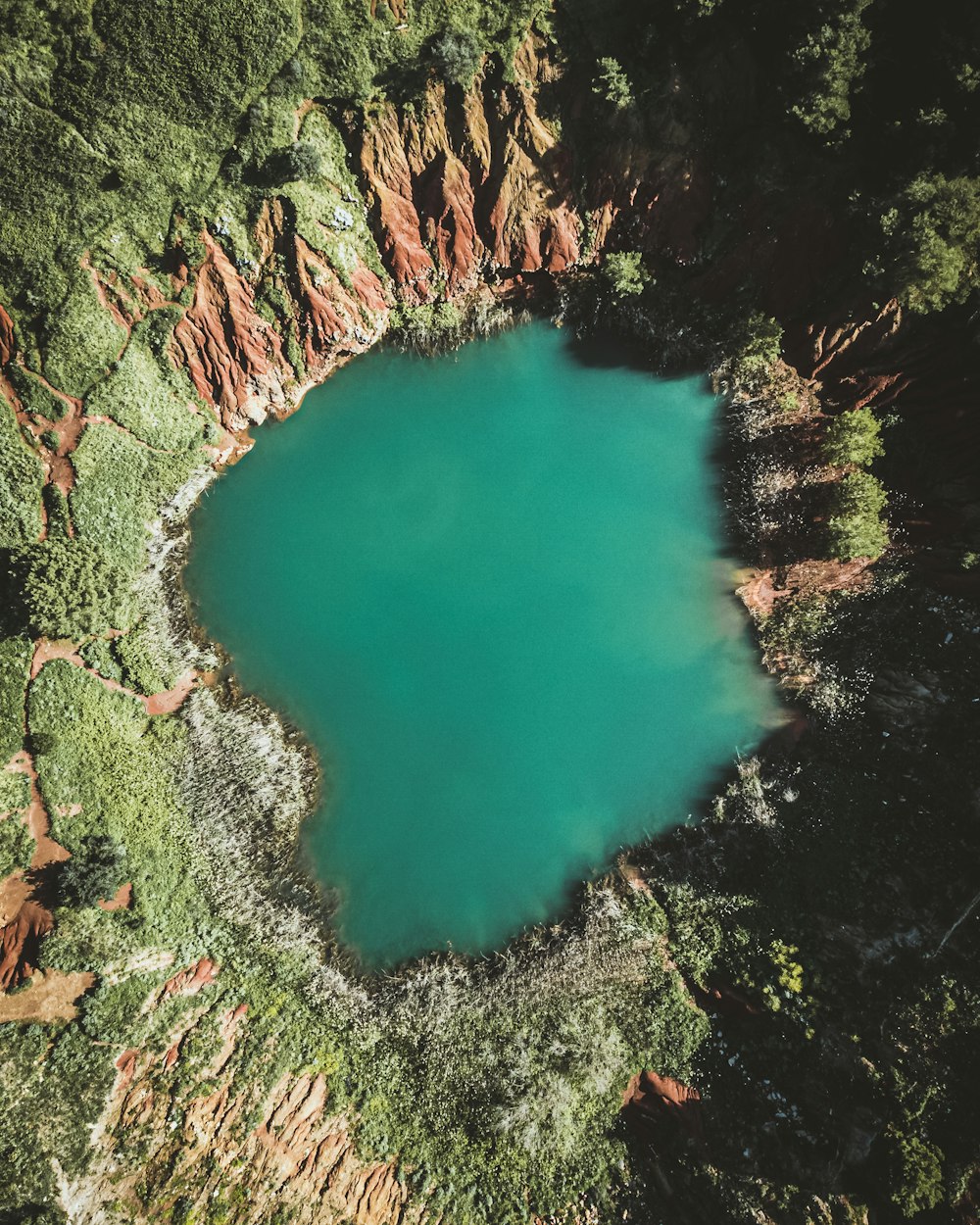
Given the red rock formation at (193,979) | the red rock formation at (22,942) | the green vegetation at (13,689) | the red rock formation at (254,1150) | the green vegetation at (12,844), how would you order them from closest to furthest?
1. the red rock formation at (254,1150)
2. the red rock formation at (22,942)
3. the green vegetation at (12,844)
4. the red rock formation at (193,979)
5. the green vegetation at (13,689)

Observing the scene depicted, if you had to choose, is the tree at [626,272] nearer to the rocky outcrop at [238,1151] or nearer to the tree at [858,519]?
the tree at [858,519]

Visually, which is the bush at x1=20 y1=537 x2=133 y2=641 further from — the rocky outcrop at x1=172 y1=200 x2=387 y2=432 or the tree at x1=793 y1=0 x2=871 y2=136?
the tree at x1=793 y1=0 x2=871 y2=136

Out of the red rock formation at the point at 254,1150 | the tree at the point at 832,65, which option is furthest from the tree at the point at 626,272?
the red rock formation at the point at 254,1150

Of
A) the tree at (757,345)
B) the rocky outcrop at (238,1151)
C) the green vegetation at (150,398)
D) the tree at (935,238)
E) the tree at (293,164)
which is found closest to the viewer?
the tree at (935,238)

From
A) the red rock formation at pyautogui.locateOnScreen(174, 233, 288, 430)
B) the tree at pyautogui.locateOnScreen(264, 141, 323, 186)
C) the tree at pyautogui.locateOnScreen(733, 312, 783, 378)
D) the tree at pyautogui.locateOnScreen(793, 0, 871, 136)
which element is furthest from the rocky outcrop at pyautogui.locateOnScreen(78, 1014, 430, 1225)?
the tree at pyautogui.locateOnScreen(793, 0, 871, 136)

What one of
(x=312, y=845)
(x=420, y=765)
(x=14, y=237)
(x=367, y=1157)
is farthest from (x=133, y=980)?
(x=14, y=237)

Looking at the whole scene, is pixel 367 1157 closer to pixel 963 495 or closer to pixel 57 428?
pixel 57 428

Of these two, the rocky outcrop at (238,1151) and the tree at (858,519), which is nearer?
the rocky outcrop at (238,1151)
